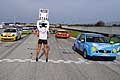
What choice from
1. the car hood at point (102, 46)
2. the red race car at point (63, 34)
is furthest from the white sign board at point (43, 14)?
the red race car at point (63, 34)

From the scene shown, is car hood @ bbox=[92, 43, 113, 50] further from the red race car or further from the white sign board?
the red race car

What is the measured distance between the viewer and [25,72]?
30.0 ft

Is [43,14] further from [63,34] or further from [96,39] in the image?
[63,34]

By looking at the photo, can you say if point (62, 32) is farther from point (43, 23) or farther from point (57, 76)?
point (57, 76)

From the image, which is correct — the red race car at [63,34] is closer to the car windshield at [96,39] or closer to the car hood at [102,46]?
the car windshield at [96,39]

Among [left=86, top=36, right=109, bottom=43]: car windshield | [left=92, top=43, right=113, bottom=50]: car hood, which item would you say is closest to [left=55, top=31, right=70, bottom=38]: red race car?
[left=86, top=36, right=109, bottom=43]: car windshield

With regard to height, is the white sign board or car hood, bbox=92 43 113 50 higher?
the white sign board

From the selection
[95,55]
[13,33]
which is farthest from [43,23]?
[13,33]

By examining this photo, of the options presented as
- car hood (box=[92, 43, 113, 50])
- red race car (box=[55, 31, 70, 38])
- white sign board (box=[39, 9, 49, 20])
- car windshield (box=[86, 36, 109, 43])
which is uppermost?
white sign board (box=[39, 9, 49, 20])

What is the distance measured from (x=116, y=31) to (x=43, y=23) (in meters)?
27.5

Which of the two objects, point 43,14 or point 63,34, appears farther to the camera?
point 63,34

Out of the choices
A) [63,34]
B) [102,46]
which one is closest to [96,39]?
[102,46]

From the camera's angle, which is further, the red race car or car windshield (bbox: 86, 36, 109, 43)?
the red race car

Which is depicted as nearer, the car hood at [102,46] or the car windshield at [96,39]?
the car hood at [102,46]
